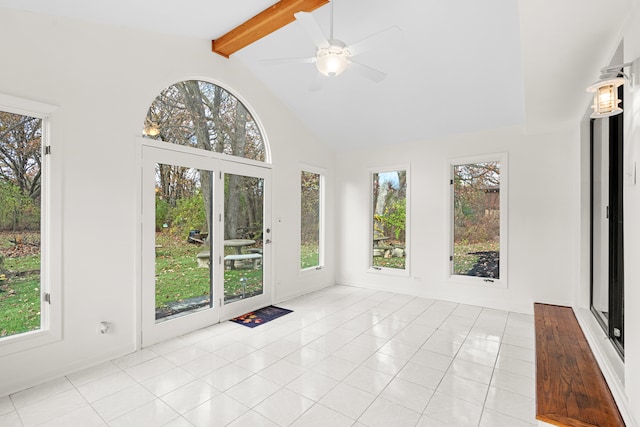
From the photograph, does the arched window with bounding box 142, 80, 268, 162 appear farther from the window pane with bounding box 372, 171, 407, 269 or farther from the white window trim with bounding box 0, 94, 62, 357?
the window pane with bounding box 372, 171, 407, 269

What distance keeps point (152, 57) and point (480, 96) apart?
370cm

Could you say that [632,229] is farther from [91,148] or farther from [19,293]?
[19,293]

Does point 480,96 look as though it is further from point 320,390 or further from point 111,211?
point 111,211

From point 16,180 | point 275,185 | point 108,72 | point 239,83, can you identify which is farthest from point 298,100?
point 16,180

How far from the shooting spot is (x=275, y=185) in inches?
181

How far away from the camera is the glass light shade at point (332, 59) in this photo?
7.88 feet

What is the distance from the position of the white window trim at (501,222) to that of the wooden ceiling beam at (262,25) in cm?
301

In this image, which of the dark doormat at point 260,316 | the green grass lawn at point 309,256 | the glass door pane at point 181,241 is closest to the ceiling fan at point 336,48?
the glass door pane at point 181,241

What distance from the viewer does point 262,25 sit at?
312 cm

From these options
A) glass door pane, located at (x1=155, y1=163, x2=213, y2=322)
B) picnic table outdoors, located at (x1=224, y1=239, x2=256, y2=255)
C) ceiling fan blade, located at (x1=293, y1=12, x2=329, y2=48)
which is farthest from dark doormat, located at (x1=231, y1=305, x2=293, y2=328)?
ceiling fan blade, located at (x1=293, y1=12, x2=329, y2=48)

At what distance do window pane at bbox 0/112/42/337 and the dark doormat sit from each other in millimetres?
1935

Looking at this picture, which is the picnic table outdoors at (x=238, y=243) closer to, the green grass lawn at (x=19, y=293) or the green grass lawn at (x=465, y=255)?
the green grass lawn at (x=19, y=293)

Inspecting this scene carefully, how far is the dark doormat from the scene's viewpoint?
3836mm

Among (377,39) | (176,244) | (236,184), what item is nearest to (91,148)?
(176,244)
